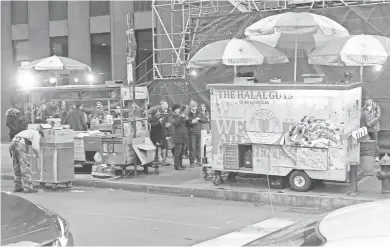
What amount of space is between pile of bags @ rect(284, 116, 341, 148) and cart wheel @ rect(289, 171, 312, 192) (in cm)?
64

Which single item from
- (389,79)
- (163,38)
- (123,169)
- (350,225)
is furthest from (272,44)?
(350,225)

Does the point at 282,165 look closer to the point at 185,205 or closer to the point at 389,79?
the point at 185,205

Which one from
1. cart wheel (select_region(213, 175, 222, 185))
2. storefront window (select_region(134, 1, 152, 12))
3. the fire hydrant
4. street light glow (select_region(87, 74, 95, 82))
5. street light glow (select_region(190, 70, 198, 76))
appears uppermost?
storefront window (select_region(134, 1, 152, 12))

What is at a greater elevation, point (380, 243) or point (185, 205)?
point (380, 243)

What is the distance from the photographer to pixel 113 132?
14812mm

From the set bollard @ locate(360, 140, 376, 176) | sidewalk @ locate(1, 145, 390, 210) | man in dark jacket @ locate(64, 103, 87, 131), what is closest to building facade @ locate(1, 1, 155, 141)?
man in dark jacket @ locate(64, 103, 87, 131)

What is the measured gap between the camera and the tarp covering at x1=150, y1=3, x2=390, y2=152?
1599 cm

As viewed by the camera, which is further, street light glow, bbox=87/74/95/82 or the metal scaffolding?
street light glow, bbox=87/74/95/82

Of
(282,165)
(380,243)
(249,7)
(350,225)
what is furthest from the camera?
(249,7)

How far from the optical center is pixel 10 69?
88.9 ft

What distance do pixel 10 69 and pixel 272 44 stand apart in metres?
16.2

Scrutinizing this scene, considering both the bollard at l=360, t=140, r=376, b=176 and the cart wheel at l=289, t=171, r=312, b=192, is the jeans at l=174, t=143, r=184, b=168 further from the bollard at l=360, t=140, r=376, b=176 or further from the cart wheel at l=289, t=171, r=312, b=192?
the bollard at l=360, t=140, r=376, b=176

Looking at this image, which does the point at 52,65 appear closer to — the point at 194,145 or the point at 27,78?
the point at 27,78

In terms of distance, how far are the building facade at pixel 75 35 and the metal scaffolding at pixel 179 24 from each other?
2.30ft
